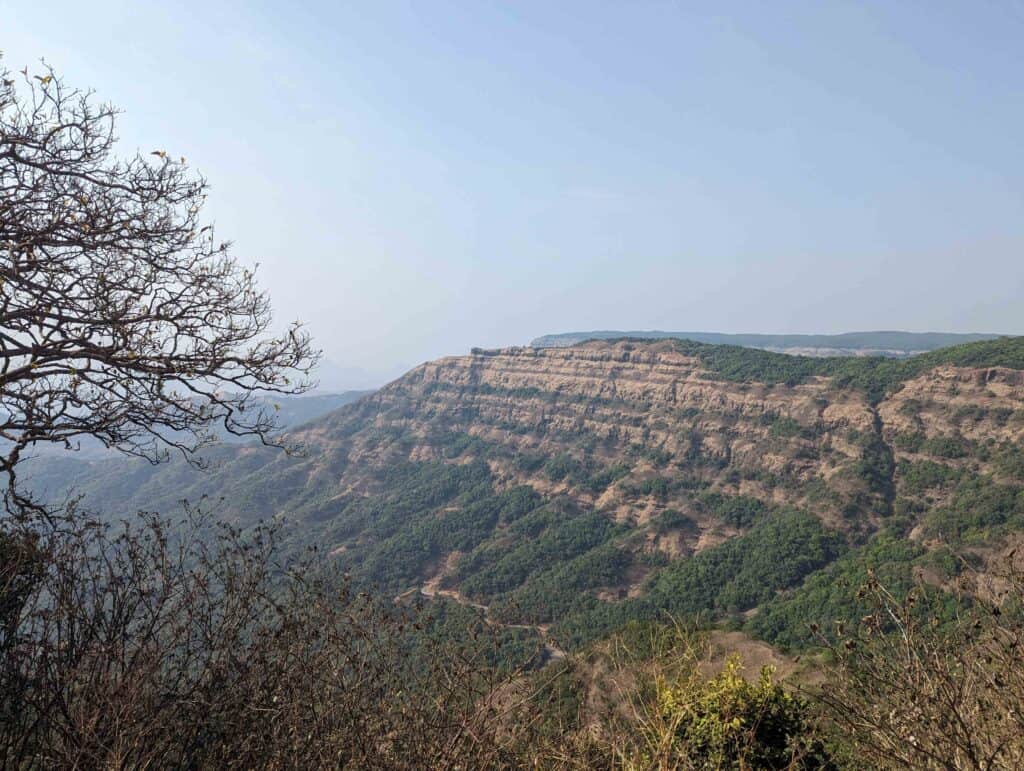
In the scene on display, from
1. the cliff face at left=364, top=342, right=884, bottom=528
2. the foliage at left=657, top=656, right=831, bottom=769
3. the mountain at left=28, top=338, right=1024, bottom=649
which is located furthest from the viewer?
the cliff face at left=364, top=342, right=884, bottom=528

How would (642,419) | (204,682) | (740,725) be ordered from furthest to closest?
(642,419), (740,725), (204,682)

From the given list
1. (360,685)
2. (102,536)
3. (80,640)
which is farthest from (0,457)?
(360,685)

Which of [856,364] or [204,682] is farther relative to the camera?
[856,364]

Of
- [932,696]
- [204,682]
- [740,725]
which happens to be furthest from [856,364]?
[204,682]

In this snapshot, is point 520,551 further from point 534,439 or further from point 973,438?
point 973,438

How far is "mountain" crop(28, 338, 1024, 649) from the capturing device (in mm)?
41625

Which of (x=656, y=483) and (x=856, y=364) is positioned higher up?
(x=856, y=364)

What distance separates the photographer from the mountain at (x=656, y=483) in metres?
41.6

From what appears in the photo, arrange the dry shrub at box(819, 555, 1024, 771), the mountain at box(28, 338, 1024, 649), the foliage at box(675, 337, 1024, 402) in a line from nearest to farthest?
the dry shrub at box(819, 555, 1024, 771), the mountain at box(28, 338, 1024, 649), the foliage at box(675, 337, 1024, 402)

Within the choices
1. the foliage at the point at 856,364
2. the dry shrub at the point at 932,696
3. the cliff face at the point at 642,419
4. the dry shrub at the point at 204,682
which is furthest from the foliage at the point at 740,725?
the foliage at the point at 856,364

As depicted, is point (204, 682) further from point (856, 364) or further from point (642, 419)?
point (856, 364)

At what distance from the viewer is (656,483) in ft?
208

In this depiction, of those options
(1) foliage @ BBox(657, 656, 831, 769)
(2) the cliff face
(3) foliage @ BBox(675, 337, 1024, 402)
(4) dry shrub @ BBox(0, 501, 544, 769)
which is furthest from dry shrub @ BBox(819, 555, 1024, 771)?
(3) foliage @ BBox(675, 337, 1024, 402)

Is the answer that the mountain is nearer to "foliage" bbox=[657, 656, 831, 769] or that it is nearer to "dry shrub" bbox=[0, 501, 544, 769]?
"foliage" bbox=[657, 656, 831, 769]
